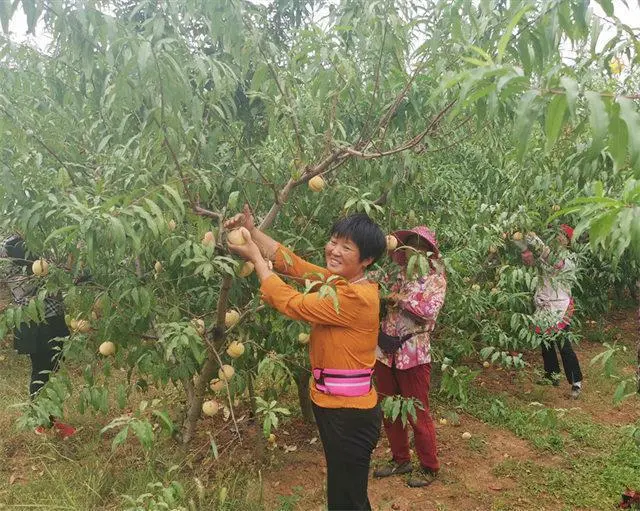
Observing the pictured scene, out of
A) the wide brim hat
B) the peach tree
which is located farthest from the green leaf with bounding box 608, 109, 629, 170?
the wide brim hat

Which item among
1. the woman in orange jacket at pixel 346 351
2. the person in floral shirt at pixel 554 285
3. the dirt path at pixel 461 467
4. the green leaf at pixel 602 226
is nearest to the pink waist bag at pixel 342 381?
the woman in orange jacket at pixel 346 351

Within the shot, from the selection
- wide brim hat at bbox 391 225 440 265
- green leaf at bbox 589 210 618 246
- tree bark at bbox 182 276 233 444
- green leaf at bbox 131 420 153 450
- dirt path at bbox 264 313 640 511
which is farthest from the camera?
dirt path at bbox 264 313 640 511

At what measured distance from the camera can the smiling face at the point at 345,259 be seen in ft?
7.87

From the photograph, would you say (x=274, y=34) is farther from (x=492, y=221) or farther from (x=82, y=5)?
(x=492, y=221)

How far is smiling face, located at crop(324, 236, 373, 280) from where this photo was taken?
2398 mm

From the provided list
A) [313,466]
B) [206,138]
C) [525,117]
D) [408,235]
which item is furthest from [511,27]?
[313,466]

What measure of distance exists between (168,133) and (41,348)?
8.44ft

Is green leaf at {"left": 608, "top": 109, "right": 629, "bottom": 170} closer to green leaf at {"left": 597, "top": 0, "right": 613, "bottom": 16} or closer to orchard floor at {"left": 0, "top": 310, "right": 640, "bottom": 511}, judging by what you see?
green leaf at {"left": 597, "top": 0, "right": 613, "bottom": 16}

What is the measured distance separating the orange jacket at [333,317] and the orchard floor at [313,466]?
897 millimetres

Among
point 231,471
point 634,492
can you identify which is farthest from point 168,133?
point 634,492

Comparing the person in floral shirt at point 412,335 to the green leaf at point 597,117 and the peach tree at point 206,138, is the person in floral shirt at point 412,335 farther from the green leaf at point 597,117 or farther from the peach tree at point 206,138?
the green leaf at point 597,117

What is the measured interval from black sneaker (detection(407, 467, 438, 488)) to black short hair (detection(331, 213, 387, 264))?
174 centimetres

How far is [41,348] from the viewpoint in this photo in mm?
3998

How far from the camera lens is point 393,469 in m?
3.55
